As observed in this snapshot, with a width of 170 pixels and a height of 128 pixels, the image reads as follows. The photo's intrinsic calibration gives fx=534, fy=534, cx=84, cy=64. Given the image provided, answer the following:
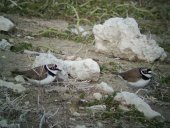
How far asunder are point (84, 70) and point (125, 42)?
1667 mm

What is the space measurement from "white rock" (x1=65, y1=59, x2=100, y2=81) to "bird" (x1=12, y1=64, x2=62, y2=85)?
0.54 meters

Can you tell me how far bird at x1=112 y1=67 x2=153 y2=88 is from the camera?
7.48 meters

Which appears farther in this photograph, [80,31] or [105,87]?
[80,31]

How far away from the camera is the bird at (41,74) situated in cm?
691

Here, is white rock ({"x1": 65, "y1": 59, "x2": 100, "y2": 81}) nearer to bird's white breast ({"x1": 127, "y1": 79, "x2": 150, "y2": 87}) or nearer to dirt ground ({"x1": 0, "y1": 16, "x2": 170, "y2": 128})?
dirt ground ({"x1": 0, "y1": 16, "x2": 170, "y2": 128})

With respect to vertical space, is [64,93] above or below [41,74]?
below

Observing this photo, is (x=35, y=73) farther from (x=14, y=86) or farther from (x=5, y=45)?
(x=5, y=45)

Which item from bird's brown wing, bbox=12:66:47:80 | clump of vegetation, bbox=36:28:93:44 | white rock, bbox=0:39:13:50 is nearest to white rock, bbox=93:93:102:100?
bird's brown wing, bbox=12:66:47:80

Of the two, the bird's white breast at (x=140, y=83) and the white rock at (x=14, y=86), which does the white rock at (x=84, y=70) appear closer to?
the bird's white breast at (x=140, y=83)

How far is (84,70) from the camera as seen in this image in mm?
7535

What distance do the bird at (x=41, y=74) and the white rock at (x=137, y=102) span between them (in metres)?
0.90

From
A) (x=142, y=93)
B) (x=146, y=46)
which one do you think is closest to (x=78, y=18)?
(x=146, y=46)

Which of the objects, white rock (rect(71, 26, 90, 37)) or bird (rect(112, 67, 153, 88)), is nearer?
bird (rect(112, 67, 153, 88))

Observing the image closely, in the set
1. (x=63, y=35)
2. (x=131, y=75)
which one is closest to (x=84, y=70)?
(x=131, y=75)
